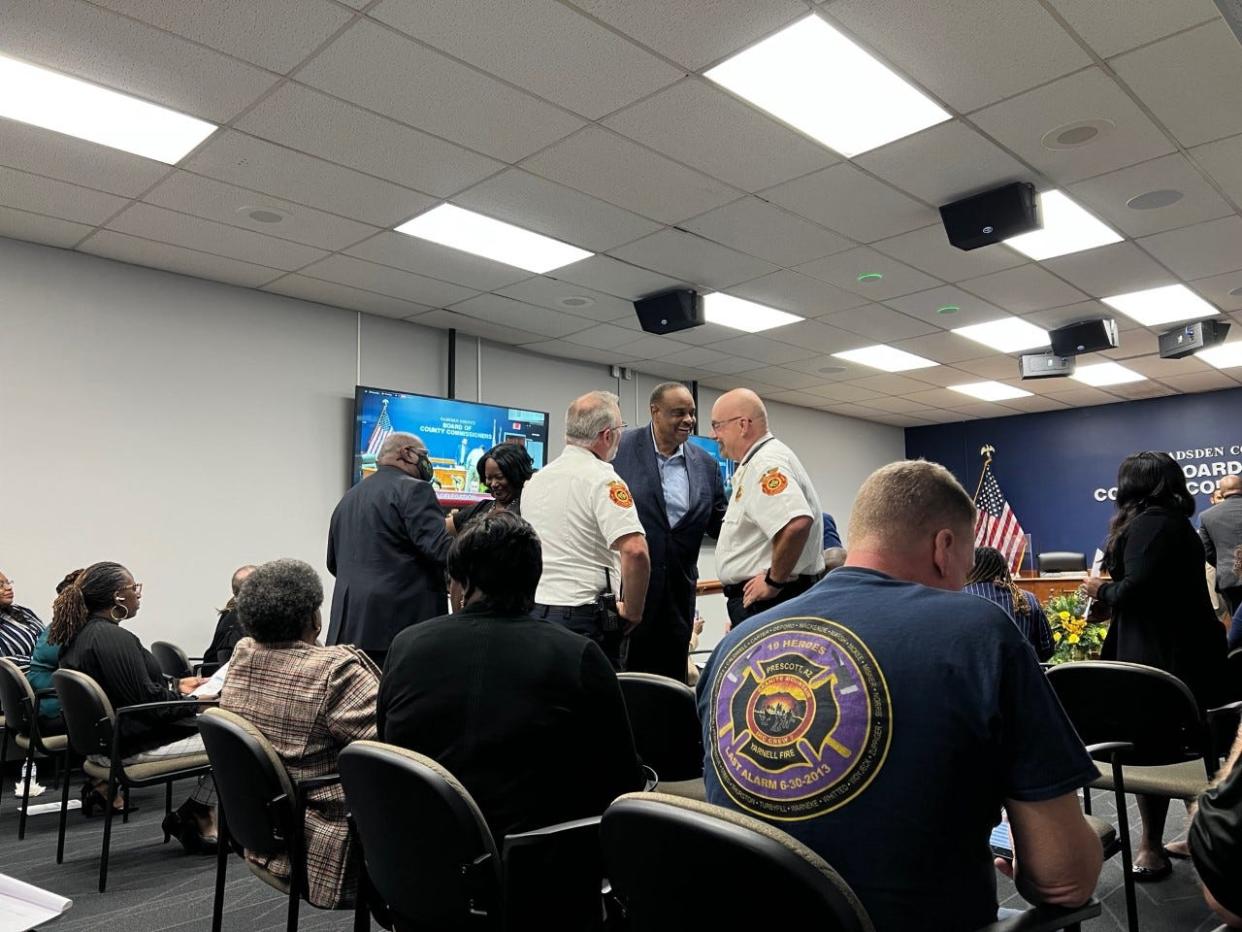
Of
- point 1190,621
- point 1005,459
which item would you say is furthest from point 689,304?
point 1005,459

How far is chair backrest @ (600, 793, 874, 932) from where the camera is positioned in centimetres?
98

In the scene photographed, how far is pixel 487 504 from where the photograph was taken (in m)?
3.46

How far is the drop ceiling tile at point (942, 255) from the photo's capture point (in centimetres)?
514

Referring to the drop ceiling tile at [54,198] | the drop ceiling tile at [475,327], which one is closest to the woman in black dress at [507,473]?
the drop ceiling tile at [54,198]

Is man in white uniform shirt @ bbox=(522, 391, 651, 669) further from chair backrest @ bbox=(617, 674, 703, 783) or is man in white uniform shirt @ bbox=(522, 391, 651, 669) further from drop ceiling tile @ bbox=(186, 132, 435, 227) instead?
drop ceiling tile @ bbox=(186, 132, 435, 227)

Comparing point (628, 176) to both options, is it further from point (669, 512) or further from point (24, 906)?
point (24, 906)

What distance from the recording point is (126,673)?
11.4 feet

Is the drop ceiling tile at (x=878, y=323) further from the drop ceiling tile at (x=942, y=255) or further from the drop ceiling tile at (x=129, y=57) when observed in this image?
the drop ceiling tile at (x=129, y=57)

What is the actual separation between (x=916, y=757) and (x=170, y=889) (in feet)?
9.67

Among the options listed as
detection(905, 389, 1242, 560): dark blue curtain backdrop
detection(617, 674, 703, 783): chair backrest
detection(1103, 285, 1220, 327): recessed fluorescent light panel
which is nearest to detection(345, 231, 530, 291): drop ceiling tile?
detection(617, 674, 703, 783): chair backrest

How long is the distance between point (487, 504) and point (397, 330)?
3.70m

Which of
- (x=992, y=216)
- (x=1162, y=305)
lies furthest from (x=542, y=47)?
(x=1162, y=305)

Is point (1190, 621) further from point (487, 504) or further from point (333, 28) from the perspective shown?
point (333, 28)

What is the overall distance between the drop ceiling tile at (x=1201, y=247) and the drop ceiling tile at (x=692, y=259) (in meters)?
Answer: 2.33
